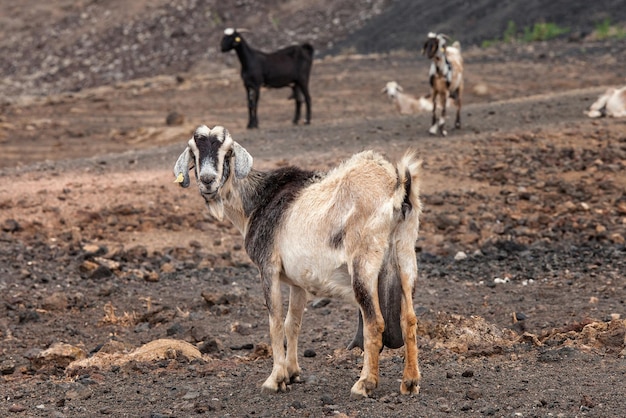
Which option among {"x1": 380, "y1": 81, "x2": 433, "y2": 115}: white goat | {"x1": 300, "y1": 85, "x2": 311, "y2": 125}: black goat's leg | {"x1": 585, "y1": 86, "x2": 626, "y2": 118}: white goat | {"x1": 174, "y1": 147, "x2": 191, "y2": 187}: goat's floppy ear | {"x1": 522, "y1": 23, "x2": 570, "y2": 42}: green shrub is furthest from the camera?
{"x1": 522, "y1": 23, "x2": 570, "y2": 42}: green shrub

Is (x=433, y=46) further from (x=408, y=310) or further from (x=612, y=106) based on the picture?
(x=408, y=310)

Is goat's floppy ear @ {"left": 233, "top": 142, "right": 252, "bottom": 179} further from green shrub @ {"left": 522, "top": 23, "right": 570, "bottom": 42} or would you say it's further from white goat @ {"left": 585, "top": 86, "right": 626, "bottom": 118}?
green shrub @ {"left": 522, "top": 23, "right": 570, "bottom": 42}

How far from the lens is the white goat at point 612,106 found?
57.9 feet

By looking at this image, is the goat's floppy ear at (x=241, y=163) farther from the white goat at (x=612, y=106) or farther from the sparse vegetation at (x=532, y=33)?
the sparse vegetation at (x=532, y=33)

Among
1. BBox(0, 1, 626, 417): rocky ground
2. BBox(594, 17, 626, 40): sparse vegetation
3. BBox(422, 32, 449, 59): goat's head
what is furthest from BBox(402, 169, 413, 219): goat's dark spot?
BBox(594, 17, 626, 40): sparse vegetation

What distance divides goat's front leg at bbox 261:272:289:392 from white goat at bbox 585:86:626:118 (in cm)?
1185

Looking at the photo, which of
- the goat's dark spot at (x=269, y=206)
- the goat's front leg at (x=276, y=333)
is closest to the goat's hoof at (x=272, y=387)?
the goat's front leg at (x=276, y=333)

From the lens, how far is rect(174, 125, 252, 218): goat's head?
7.18 meters

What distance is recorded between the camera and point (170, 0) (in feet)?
137

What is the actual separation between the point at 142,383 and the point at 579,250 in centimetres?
622

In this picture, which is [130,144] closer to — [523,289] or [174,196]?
[174,196]

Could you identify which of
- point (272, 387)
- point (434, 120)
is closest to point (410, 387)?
point (272, 387)

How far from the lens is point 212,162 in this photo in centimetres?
721

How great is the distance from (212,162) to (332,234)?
1.04 meters
